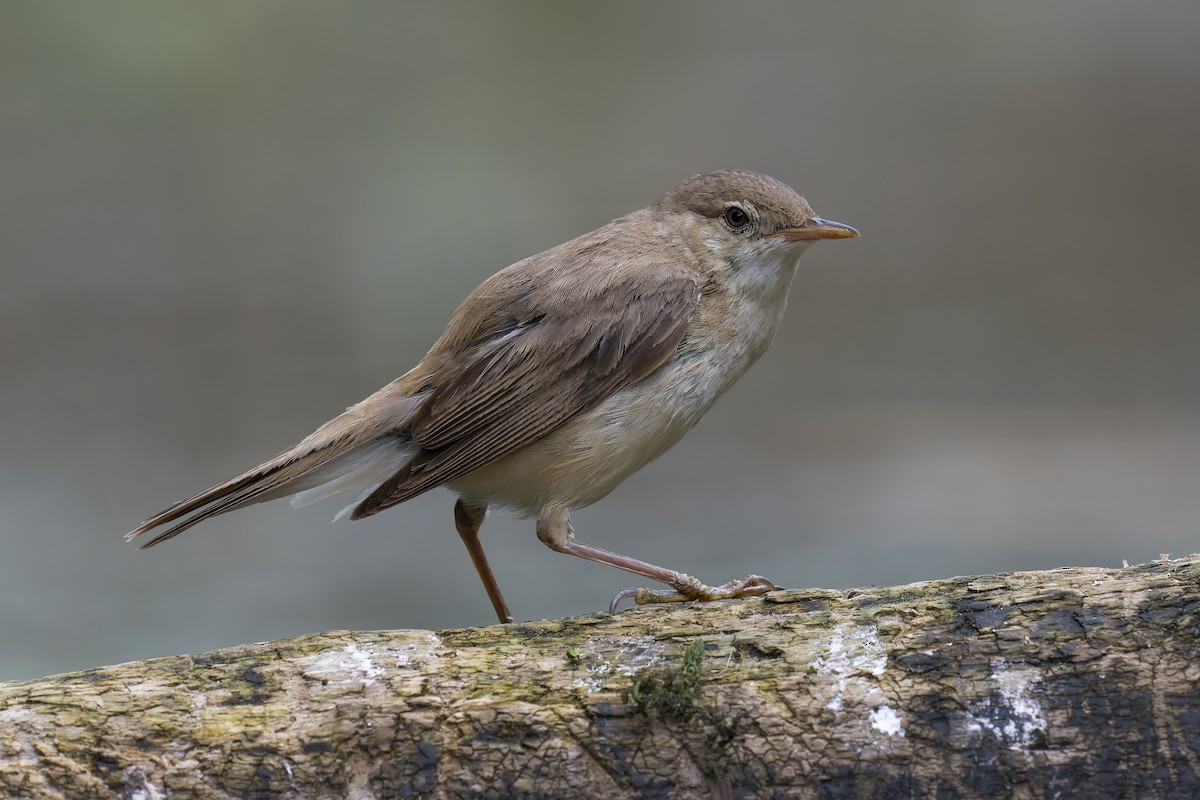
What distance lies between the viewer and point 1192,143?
9.73 meters

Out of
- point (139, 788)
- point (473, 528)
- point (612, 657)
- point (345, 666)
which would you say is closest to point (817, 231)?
point (473, 528)

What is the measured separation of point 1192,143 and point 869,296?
286 centimetres

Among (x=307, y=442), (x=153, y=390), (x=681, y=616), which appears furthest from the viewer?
(x=153, y=390)

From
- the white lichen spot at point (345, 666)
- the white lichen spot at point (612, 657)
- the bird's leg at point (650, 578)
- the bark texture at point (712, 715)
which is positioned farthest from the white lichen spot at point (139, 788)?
the bird's leg at point (650, 578)

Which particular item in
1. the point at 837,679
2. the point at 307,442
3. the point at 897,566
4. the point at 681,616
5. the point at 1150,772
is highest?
the point at 897,566

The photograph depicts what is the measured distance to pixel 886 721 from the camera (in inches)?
106

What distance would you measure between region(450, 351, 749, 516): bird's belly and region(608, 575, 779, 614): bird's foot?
0.35 metres

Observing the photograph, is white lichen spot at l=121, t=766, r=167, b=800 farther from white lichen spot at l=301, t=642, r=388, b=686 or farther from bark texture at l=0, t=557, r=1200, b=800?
white lichen spot at l=301, t=642, r=388, b=686

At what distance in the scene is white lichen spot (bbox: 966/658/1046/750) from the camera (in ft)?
8.57

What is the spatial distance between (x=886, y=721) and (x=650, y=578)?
3.95ft

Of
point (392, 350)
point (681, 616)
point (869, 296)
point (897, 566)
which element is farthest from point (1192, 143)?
point (681, 616)

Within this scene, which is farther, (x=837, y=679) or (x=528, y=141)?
(x=528, y=141)

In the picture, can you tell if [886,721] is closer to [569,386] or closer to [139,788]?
[569,386]

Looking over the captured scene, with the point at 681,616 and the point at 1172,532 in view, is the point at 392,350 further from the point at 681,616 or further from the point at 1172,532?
the point at 681,616
